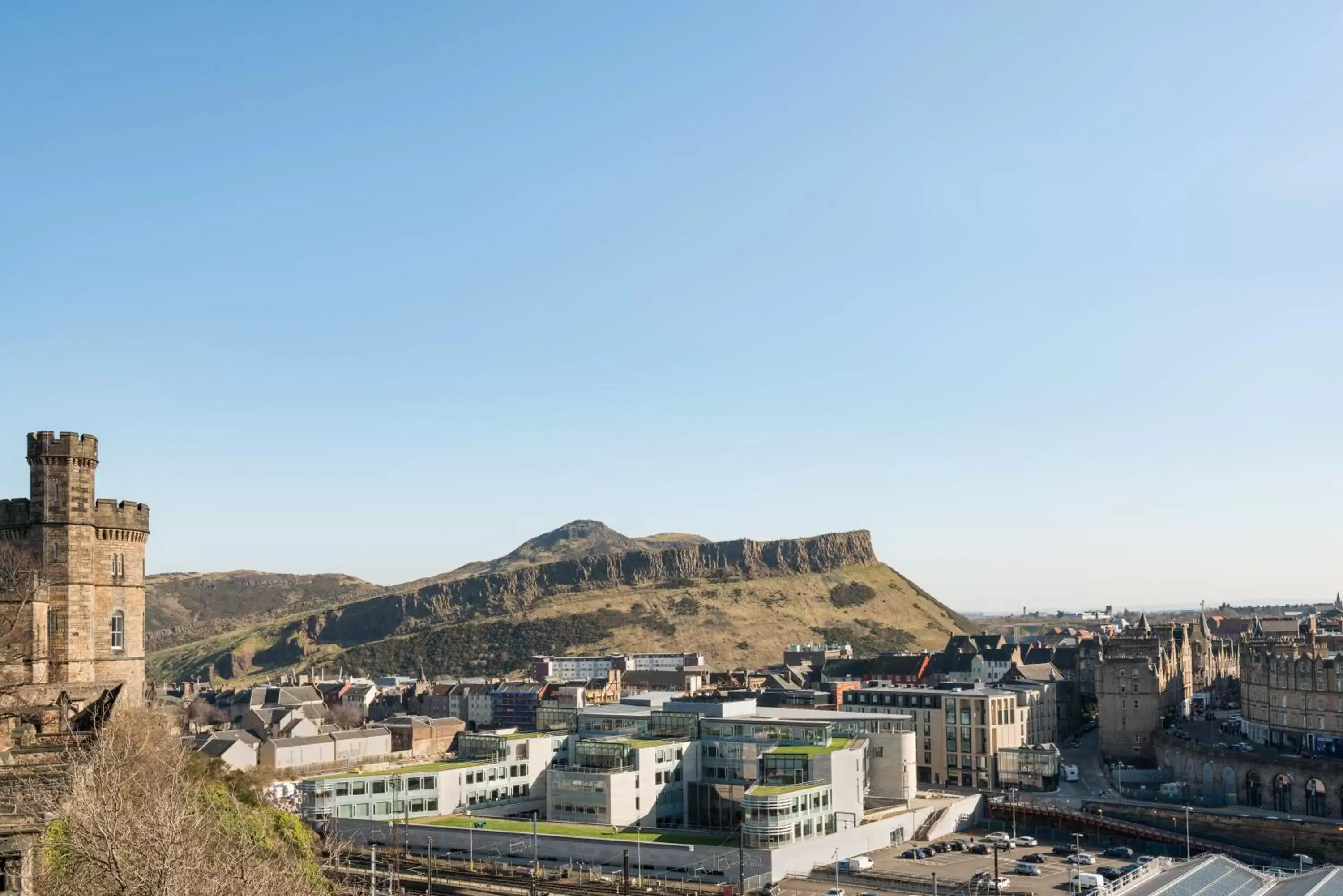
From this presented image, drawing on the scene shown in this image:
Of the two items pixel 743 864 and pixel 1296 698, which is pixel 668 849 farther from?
pixel 1296 698

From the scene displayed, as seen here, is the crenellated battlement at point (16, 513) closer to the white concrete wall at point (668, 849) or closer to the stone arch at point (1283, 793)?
the white concrete wall at point (668, 849)

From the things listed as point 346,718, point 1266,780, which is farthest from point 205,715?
point 1266,780

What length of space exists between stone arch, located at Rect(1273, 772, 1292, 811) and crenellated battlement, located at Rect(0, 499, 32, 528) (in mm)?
80445

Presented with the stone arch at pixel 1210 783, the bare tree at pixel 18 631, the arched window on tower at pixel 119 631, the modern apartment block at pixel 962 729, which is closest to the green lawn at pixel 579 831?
the modern apartment block at pixel 962 729

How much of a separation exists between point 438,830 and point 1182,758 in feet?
190

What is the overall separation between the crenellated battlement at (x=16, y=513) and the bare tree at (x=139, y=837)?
863cm

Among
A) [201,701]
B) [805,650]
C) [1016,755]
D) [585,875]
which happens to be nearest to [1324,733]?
[1016,755]

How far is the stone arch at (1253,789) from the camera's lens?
8650cm

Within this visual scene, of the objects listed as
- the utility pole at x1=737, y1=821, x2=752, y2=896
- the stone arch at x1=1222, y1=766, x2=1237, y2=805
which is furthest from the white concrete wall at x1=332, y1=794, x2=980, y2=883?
the stone arch at x1=1222, y1=766, x2=1237, y2=805

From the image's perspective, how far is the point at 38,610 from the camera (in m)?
38.8

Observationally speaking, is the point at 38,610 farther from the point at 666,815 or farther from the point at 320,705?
the point at 320,705

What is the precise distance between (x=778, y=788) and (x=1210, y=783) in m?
38.1

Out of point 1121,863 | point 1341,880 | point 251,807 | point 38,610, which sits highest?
point 38,610

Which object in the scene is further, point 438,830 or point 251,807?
point 438,830
